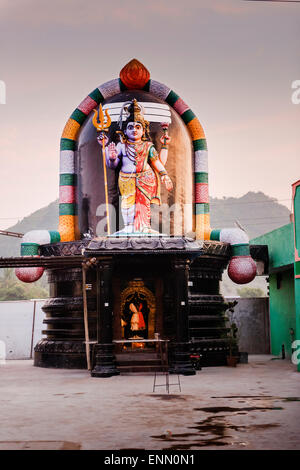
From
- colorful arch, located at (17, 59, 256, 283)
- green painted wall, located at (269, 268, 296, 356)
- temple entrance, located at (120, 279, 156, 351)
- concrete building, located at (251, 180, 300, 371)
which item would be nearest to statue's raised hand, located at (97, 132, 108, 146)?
colorful arch, located at (17, 59, 256, 283)

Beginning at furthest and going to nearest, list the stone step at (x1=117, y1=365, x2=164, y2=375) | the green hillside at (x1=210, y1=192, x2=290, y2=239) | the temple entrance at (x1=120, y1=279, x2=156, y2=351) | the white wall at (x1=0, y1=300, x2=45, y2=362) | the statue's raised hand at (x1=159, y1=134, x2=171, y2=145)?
the green hillside at (x1=210, y1=192, x2=290, y2=239) < the white wall at (x1=0, y1=300, x2=45, y2=362) < the statue's raised hand at (x1=159, y1=134, x2=171, y2=145) < the temple entrance at (x1=120, y1=279, x2=156, y2=351) < the stone step at (x1=117, y1=365, x2=164, y2=375)

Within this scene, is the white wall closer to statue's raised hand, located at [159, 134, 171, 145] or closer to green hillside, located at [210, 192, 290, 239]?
statue's raised hand, located at [159, 134, 171, 145]

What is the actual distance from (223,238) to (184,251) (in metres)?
3.92

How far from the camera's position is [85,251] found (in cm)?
1680

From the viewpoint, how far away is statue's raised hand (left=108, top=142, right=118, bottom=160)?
20123mm

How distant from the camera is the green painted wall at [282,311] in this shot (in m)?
22.2

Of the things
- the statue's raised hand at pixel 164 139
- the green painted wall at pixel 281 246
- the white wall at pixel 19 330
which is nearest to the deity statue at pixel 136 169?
the statue's raised hand at pixel 164 139

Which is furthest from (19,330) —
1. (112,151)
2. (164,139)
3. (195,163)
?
(164,139)

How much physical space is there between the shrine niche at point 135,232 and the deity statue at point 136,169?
1.2 inches

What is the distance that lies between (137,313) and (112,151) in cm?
501

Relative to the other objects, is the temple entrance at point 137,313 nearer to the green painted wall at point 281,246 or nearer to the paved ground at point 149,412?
the paved ground at point 149,412

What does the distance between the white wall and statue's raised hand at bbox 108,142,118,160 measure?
A: 292 inches
